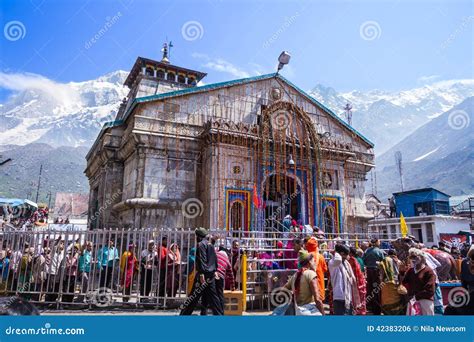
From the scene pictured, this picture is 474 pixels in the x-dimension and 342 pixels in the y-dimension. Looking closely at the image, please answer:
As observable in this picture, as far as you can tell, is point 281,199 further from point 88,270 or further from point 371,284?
point 88,270

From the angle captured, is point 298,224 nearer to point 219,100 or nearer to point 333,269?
point 219,100

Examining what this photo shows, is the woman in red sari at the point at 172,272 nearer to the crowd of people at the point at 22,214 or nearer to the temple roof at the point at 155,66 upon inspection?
the temple roof at the point at 155,66

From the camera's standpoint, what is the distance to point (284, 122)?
57.7 feet

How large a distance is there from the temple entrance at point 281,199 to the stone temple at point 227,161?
0.19 feet

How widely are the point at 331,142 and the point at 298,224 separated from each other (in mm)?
5057

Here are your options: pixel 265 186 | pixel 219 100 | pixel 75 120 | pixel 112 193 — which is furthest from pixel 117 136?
pixel 75 120

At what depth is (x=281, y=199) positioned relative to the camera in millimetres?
17703

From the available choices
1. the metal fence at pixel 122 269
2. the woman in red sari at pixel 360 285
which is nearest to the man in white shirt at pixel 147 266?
the metal fence at pixel 122 269

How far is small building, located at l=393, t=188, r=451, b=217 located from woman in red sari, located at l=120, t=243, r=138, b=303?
33919 millimetres

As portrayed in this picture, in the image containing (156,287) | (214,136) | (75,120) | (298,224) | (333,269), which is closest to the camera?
(333,269)

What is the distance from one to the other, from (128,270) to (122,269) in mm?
326

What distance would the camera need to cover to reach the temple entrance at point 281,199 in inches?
651

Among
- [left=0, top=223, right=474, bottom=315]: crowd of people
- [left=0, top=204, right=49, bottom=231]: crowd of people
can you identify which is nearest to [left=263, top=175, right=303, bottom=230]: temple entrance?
[left=0, top=223, right=474, bottom=315]: crowd of people

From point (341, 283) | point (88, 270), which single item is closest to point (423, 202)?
point (341, 283)
